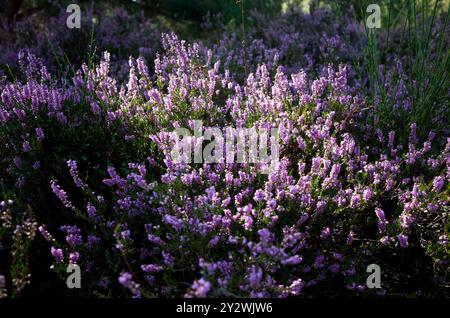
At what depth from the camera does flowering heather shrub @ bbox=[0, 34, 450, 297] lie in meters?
1.93

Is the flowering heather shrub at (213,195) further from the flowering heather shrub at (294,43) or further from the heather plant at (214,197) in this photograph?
the flowering heather shrub at (294,43)

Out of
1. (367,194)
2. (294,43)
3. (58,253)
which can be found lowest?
(58,253)

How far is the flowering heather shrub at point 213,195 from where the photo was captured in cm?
193

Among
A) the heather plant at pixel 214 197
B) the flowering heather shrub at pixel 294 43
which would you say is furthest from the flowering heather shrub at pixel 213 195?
the flowering heather shrub at pixel 294 43

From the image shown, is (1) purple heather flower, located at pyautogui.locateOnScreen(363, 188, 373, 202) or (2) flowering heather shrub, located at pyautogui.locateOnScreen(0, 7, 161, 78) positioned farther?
(2) flowering heather shrub, located at pyautogui.locateOnScreen(0, 7, 161, 78)

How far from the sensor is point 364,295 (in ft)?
6.59

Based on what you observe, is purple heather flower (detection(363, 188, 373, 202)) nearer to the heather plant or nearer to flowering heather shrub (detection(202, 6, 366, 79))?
the heather plant


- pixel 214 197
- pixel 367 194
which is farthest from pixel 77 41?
pixel 367 194

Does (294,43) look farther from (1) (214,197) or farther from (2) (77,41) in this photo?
(1) (214,197)

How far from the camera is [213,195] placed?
6.55 ft

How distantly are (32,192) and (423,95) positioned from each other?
2.34 m

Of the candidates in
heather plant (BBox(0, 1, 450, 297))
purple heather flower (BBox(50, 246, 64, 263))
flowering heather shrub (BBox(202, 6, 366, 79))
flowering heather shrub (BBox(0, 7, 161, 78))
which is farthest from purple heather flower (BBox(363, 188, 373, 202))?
flowering heather shrub (BBox(0, 7, 161, 78))

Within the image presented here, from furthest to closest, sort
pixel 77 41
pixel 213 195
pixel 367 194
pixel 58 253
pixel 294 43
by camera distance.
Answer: pixel 77 41, pixel 294 43, pixel 367 194, pixel 213 195, pixel 58 253

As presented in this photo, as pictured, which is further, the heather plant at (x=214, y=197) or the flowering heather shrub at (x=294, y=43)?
the flowering heather shrub at (x=294, y=43)
